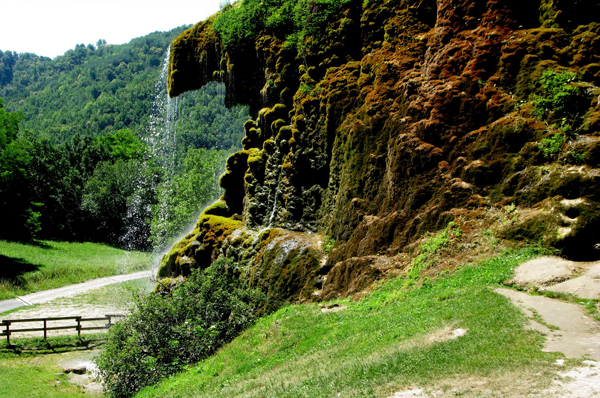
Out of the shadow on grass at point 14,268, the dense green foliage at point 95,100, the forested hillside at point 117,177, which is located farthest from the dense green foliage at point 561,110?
the dense green foliage at point 95,100

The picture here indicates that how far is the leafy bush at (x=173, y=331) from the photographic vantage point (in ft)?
40.5

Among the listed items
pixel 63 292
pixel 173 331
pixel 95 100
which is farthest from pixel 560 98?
pixel 95 100

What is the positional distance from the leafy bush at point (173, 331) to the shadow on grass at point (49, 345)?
8.38 m

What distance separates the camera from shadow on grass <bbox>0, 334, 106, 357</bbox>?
66.4 feet

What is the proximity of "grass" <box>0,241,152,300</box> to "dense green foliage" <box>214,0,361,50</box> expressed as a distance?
82.1ft

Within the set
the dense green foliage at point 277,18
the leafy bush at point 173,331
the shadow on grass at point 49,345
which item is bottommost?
the shadow on grass at point 49,345

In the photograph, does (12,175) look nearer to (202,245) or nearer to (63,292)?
(63,292)

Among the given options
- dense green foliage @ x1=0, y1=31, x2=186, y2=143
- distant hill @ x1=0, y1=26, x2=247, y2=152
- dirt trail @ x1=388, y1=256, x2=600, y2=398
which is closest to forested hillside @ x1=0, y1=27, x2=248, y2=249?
distant hill @ x1=0, y1=26, x2=247, y2=152

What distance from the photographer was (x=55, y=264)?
38.8 metres

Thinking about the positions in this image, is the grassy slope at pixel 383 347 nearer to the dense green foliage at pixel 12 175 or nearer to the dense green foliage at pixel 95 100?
the dense green foliage at pixel 12 175

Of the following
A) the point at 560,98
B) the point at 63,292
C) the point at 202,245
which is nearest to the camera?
the point at 560,98

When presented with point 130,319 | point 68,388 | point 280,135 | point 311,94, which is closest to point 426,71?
point 311,94

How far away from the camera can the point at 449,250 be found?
10031 mm

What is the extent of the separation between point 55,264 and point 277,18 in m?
32.4
